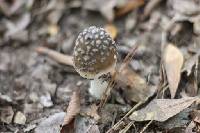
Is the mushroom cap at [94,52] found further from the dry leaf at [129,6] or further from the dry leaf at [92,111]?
the dry leaf at [129,6]

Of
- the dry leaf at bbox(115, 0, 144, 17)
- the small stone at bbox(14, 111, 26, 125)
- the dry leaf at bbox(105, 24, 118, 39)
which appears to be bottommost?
the small stone at bbox(14, 111, 26, 125)

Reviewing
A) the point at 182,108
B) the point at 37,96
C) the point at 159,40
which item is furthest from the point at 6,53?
the point at 182,108

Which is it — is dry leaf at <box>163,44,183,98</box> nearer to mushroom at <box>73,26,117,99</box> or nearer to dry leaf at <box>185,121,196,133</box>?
dry leaf at <box>185,121,196,133</box>

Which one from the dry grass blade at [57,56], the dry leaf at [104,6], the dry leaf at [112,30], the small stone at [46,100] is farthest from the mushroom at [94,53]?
the dry leaf at [104,6]

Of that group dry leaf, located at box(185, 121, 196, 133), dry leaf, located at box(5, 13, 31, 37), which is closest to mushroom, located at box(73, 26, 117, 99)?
dry leaf, located at box(185, 121, 196, 133)

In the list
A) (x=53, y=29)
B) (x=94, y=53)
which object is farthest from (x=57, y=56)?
(x=94, y=53)

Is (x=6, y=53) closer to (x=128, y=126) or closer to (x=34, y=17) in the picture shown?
(x=34, y=17)

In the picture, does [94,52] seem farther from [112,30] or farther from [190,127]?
[112,30]

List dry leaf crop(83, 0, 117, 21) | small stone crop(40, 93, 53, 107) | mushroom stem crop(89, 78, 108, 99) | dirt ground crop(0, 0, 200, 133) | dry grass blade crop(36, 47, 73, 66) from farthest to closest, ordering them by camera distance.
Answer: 1. dry leaf crop(83, 0, 117, 21)
2. dry grass blade crop(36, 47, 73, 66)
3. small stone crop(40, 93, 53, 107)
4. mushroom stem crop(89, 78, 108, 99)
5. dirt ground crop(0, 0, 200, 133)
